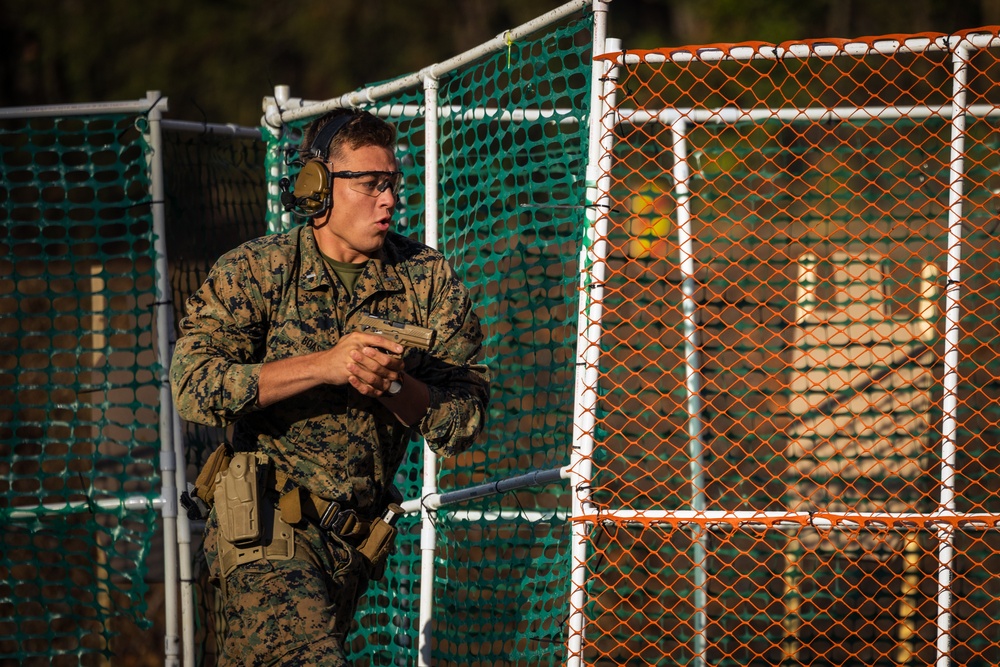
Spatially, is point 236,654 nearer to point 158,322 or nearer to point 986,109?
point 158,322

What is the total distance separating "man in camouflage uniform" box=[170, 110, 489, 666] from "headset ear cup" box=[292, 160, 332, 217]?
0.03 m

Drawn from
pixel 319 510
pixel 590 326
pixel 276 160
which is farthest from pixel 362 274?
pixel 276 160

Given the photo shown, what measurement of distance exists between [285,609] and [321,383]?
737mm

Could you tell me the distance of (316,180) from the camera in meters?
4.10

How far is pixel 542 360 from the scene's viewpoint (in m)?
13.5

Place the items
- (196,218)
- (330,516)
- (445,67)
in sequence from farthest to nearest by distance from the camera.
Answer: (196,218) → (445,67) → (330,516)

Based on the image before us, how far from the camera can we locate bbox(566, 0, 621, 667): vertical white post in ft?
15.5

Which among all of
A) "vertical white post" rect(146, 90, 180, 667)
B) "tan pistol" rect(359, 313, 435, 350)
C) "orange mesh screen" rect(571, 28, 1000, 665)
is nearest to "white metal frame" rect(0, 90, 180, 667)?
"vertical white post" rect(146, 90, 180, 667)

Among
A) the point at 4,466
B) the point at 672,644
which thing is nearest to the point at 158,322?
the point at 672,644

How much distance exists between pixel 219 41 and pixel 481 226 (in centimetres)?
2712

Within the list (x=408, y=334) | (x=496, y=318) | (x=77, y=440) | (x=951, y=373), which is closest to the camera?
(x=408, y=334)

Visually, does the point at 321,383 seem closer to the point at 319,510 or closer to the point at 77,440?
the point at 319,510

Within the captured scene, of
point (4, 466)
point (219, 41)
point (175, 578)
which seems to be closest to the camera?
point (175, 578)

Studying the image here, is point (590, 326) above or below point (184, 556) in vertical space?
above
